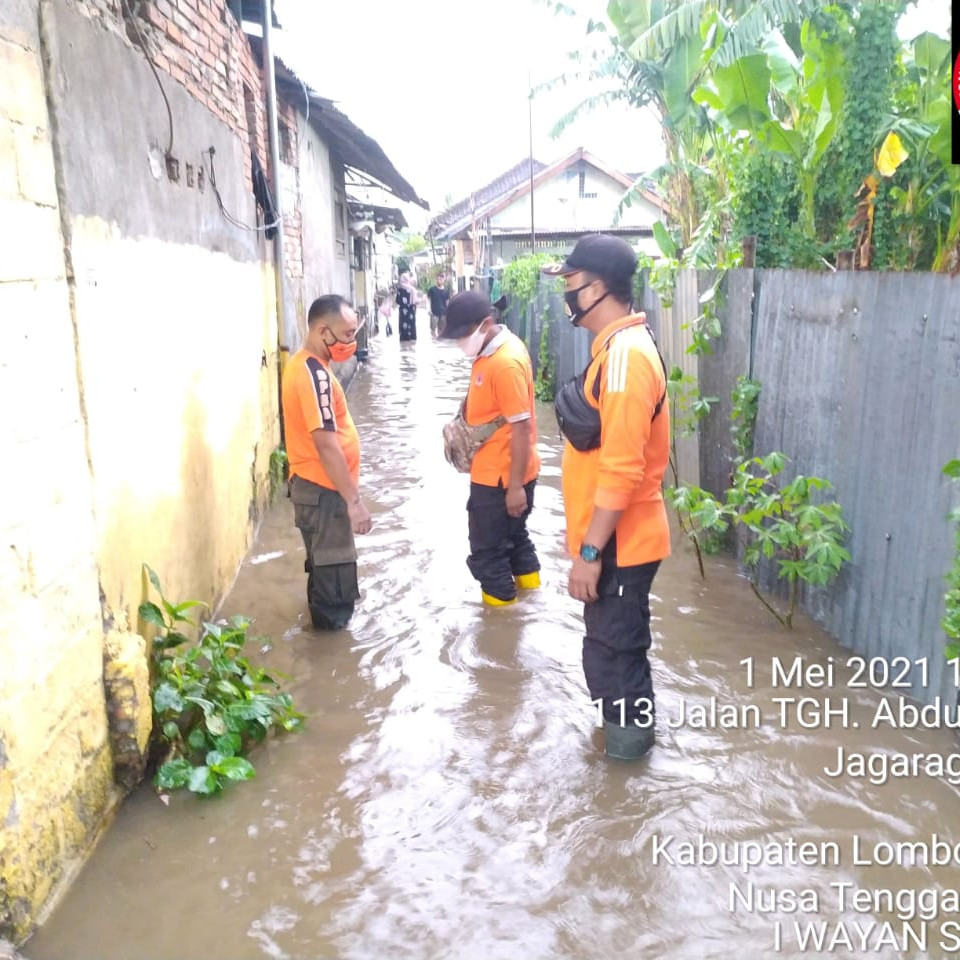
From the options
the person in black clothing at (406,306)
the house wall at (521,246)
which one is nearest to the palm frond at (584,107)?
the person in black clothing at (406,306)

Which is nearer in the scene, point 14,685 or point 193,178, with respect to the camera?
point 14,685

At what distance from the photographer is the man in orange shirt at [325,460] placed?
418cm

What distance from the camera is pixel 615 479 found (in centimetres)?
294

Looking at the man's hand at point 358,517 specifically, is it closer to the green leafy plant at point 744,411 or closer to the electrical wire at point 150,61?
the electrical wire at point 150,61

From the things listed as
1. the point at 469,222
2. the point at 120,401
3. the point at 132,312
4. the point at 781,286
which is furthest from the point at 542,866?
the point at 469,222

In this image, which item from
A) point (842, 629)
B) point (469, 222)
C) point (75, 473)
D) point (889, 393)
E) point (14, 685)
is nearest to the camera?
point (14, 685)

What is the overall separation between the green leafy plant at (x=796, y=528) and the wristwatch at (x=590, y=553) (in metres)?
1.41

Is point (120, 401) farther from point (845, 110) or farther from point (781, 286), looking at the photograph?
point (845, 110)

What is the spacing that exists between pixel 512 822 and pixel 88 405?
82.7 inches

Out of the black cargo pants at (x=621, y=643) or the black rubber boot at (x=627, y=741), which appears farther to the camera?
the black rubber boot at (x=627, y=741)

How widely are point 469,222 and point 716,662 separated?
1155 inches

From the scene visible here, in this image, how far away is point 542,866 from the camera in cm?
281

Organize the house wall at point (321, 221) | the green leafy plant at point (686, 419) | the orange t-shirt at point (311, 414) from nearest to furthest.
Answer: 1. the orange t-shirt at point (311, 414)
2. the green leafy plant at point (686, 419)
3. the house wall at point (321, 221)

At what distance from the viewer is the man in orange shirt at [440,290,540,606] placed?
4438 mm
